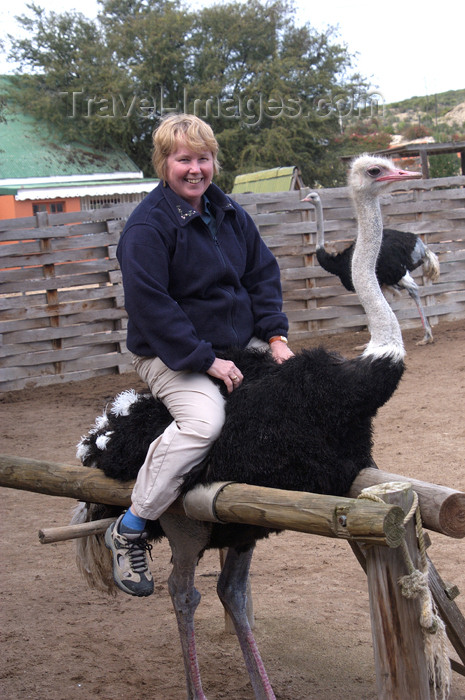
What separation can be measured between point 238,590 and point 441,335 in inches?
313

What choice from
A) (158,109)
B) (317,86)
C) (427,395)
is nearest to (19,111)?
(158,109)

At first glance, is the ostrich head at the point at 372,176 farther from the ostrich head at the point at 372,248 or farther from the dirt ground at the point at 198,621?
the dirt ground at the point at 198,621

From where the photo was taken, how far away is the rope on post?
209cm

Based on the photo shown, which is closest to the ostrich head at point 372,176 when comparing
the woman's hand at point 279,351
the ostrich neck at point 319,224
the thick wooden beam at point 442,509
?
the woman's hand at point 279,351

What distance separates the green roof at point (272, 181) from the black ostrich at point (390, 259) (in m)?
7.21

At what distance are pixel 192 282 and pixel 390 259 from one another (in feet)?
22.9

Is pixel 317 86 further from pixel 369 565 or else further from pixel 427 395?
pixel 369 565

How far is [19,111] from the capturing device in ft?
90.6

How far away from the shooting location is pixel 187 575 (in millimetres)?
2971

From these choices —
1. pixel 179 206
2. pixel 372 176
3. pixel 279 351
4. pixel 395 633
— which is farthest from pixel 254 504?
pixel 372 176

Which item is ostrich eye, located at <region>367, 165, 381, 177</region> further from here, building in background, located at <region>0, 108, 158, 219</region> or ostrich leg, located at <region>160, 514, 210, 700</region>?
building in background, located at <region>0, 108, 158, 219</region>

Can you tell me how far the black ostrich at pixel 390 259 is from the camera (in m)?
9.53

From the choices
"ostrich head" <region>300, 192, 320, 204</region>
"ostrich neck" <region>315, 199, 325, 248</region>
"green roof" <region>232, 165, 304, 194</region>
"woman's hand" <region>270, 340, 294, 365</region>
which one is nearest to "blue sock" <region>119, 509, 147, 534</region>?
"woman's hand" <region>270, 340, 294, 365</region>

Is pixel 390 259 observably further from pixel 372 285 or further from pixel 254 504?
pixel 254 504
